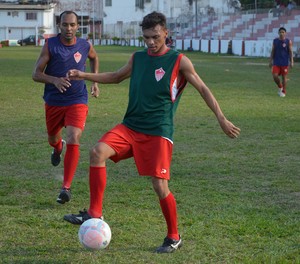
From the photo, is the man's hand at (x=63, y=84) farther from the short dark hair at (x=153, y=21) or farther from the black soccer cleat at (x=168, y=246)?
the black soccer cleat at (x=168, y=246)

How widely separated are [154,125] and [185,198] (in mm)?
1948

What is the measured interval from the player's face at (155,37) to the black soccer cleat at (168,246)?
→ 1.57 metres

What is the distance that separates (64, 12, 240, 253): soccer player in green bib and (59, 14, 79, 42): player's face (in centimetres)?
207

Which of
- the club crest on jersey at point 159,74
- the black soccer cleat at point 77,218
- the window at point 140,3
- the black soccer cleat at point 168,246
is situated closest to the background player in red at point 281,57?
the black soccer cleat at point 77,218

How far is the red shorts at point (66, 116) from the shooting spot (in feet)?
26.9

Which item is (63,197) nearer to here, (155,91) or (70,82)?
(70,82)

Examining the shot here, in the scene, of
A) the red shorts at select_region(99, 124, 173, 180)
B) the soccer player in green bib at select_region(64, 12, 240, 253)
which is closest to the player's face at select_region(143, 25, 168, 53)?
the soccer player in green bib at select_region(64, 12, 240, 253)

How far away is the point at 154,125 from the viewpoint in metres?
6.11

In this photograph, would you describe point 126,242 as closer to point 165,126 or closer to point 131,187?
point 165,126

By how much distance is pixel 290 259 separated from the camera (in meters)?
5.77

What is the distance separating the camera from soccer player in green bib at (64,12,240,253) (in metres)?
6.03

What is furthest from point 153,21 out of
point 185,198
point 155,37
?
point 185,198

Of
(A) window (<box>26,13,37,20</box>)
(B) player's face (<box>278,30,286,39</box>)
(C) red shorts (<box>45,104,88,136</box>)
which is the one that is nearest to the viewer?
(C) red shorts (<box>45,104,88,136</box>)

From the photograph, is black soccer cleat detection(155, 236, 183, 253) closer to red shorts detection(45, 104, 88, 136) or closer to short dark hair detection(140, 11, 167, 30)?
short dark hair detection(140, 11, 167, 30)
